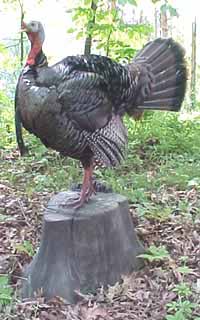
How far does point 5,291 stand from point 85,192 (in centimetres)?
78

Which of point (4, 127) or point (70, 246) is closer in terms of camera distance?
point (70, 246)

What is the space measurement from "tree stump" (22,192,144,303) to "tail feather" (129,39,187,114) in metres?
1.07

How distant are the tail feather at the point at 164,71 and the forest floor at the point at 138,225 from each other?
2.61 feet

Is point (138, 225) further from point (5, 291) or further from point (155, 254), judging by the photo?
point (5, 291)

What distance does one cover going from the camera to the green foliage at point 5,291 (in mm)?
3040

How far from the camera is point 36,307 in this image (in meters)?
3.05

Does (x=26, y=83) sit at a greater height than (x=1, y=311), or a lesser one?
greater

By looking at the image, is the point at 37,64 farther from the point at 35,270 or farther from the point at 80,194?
the point at 35,270

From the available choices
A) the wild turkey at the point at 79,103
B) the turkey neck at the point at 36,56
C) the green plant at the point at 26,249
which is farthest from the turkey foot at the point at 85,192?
the turkey neck at the point at 36,56

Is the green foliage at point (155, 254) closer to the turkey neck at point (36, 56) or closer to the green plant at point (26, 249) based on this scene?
the green plant at point (26, 249)

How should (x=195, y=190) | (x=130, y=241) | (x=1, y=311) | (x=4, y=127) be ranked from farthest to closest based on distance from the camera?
(x=4, y=127) < (x=195, y=190) < (x=130, y=241) < (x=1, y=311)

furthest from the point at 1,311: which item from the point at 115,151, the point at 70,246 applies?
the point at 115,151

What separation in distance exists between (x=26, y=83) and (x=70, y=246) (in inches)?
39.0

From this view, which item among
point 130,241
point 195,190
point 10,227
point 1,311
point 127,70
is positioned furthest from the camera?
point 195,190
